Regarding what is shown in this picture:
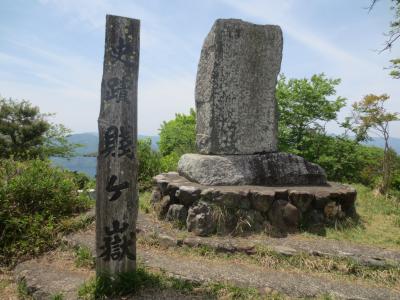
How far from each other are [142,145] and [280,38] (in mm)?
5338

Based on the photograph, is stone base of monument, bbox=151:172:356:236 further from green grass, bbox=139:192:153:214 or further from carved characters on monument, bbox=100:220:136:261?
carved characters on monument, bbox=100:220:136:261

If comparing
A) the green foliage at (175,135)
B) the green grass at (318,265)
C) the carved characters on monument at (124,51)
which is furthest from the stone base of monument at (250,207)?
the green foliage at (175,135)

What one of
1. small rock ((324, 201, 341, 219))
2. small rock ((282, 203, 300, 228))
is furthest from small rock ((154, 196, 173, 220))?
small rock ((324, 201, 341, 219))

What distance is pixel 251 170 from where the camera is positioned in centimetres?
632

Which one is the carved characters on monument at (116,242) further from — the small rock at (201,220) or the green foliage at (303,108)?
the green foliage at (303,108)

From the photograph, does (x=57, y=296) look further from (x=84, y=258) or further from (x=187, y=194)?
(x=187, y=194)

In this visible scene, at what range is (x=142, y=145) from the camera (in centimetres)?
1034

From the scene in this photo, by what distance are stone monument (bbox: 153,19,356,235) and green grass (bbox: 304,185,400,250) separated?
11.1 inches

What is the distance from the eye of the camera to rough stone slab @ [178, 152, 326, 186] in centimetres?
612

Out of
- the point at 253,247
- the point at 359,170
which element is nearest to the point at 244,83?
the point at 253,247

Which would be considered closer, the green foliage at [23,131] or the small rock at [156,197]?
the small rock at [156,197]

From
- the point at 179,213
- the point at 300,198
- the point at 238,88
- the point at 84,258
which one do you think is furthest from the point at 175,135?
the point at 84,258

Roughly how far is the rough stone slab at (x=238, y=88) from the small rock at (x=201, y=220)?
4.13ft

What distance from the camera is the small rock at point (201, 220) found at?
5.43 metres
